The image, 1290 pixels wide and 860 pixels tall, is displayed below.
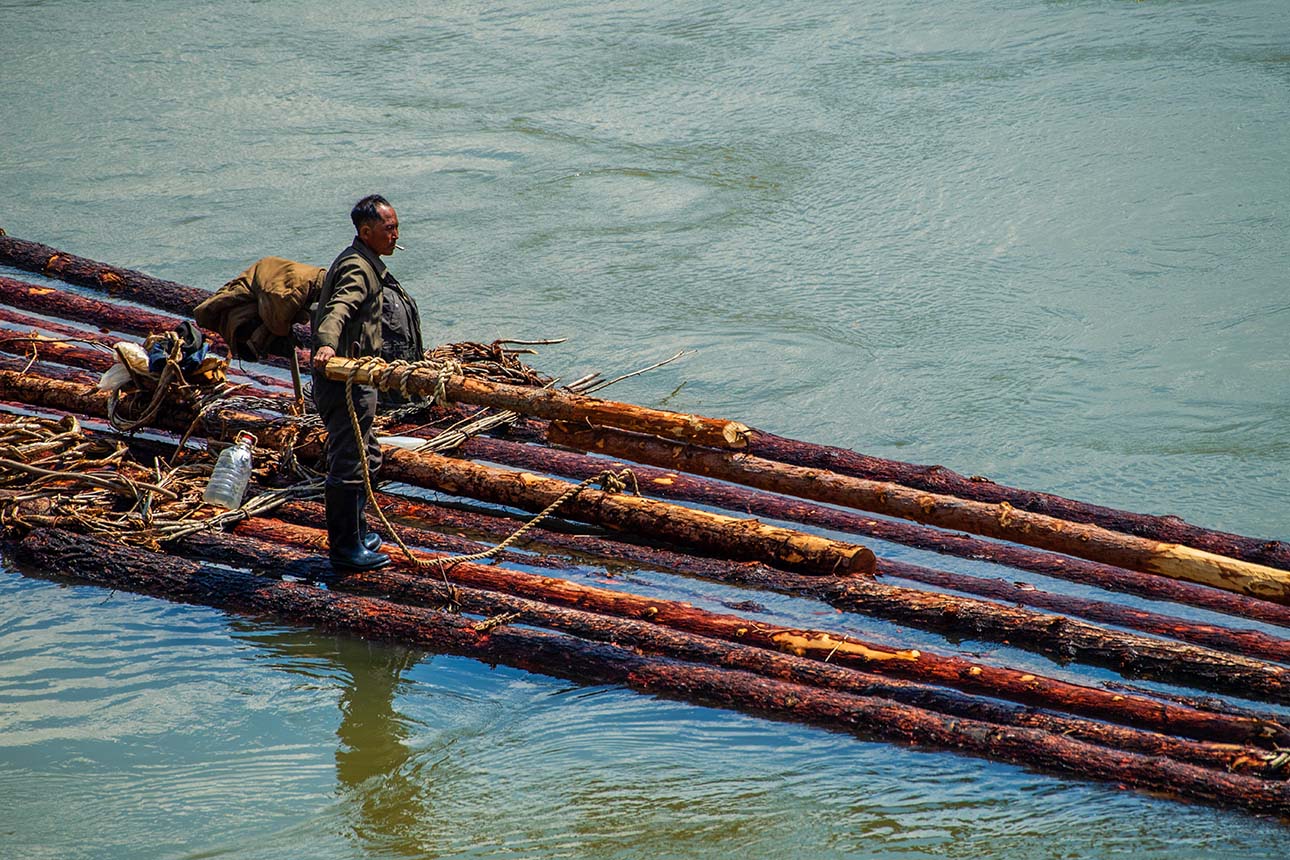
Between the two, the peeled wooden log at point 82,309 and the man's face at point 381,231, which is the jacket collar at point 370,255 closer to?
the man's face at point 381,231

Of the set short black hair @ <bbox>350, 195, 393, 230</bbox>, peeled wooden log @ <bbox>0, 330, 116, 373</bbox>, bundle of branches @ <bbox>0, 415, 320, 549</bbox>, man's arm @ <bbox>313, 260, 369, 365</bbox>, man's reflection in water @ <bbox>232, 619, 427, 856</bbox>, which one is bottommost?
man's reflection in water @ <bbox>232, 619, 427, 856</bbox>

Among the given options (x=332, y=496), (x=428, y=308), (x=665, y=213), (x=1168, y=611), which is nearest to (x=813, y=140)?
(x=665, y=213)

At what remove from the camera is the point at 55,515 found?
237 inches

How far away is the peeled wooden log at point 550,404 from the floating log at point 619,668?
3.02ft

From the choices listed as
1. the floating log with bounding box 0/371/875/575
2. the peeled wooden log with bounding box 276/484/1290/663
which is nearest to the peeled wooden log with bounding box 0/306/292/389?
the floating log with bounding box 0/371/875/575

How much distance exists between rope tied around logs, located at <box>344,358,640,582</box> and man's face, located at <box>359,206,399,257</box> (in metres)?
0.52

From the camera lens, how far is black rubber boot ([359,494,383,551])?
560 centimetres

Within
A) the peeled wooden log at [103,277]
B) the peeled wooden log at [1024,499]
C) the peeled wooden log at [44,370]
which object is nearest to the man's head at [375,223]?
the peeled wooden log at [1024,499]

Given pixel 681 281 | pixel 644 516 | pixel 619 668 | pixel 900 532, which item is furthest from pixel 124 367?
pixel 681 281

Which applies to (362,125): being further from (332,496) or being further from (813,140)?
(332,496)

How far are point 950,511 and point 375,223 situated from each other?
9.20ft

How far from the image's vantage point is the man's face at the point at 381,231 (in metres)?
5.41

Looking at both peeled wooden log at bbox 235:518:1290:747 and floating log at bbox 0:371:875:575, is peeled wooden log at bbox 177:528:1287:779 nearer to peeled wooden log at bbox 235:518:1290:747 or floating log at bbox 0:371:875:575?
peeled wooden log at bbox 235:518:1290:747

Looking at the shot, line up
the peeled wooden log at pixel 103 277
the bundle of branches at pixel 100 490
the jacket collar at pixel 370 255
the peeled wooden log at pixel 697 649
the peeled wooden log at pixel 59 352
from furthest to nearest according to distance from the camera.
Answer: the peeled wooden log at pixel 103 277 → the peeled wooden log at pixel 59 352 → the bundle of branches at pixel 100 490 → the jacket collar at pixel 370 255 → the peeled wooden log at pixel 697 649
